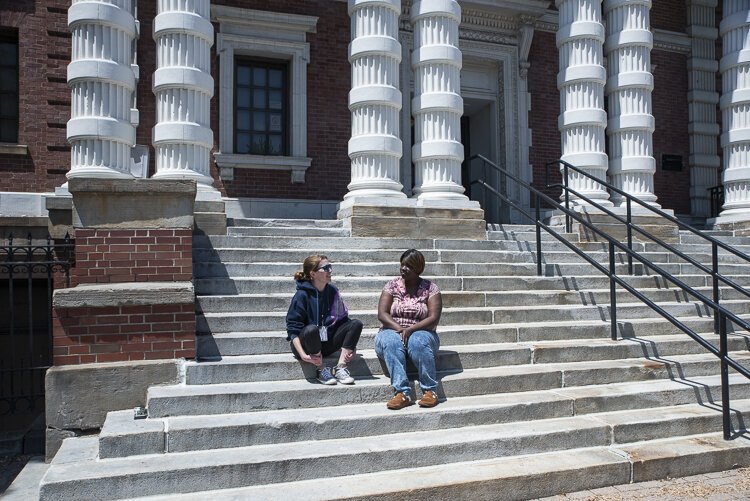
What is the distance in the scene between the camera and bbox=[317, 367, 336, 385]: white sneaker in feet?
17.7

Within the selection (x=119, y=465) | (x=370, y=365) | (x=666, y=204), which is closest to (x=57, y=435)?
(x=119, y=465)

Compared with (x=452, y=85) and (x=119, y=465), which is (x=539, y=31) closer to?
Result: (x=452, y=85)

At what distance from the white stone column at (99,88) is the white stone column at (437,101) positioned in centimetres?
401

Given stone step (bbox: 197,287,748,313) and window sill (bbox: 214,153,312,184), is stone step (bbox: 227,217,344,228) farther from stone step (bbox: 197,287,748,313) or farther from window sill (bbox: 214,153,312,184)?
window sill (bbox: 214,153,312,184)

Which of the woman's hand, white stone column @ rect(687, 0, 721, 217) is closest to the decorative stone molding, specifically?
the woman's hand

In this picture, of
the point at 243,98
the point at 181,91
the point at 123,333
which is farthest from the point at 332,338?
the point at 243,98

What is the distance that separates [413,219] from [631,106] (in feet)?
16.0

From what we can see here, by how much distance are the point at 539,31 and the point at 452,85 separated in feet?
16.8

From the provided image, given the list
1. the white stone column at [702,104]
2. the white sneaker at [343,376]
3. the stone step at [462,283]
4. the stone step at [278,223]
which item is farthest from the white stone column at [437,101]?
the white stone column at [702,104]

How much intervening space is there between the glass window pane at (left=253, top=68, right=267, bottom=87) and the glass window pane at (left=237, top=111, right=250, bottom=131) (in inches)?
24.1

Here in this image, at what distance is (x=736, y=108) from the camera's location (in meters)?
12.6

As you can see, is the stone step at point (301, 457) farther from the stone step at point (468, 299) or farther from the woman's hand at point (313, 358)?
the stone step at point (468, 299)

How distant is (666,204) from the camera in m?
14.4

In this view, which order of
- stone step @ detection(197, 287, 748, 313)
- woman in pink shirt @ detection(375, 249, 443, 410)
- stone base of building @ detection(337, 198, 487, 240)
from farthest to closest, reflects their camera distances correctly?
stone base of building @ detection(337, 198, 487, 240) < stone step @ detection(197, 287, 748, 313) < woman in pink shirt @ detection(375, 249, 443, 410)
